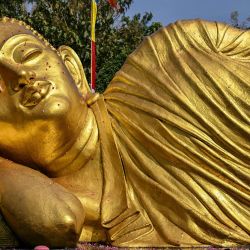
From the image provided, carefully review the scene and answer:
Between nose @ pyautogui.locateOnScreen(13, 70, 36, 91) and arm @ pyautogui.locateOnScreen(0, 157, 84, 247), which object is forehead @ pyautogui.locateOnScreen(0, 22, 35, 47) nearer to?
nose @ pyautogui.locateOnScreen(13, 70, 36, 91)

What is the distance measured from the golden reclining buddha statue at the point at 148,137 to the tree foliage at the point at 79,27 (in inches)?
278

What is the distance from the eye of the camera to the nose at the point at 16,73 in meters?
2.64

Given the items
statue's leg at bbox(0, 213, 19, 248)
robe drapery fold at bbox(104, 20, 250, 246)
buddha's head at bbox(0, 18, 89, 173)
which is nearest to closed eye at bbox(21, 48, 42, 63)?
buddha's head at bbox(0, 18, 89, 173)

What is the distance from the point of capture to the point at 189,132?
9.06ft

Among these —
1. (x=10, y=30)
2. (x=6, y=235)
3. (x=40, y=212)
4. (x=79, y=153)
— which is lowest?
(x=6, y=235)

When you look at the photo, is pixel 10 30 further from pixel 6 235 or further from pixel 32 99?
pixel 6 235

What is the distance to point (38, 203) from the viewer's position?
7.48ft

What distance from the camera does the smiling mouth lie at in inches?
104

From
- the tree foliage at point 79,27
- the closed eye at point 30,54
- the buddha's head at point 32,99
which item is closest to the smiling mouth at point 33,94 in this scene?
the buddha's head at point 32,99

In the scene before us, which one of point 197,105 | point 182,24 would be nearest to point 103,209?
point 197,105

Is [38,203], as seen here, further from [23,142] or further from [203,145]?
[203,145]

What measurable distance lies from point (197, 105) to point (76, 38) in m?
7.25

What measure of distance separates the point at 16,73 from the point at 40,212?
2.50 feet

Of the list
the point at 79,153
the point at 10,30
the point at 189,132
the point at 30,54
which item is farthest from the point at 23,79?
the point at 189,132
